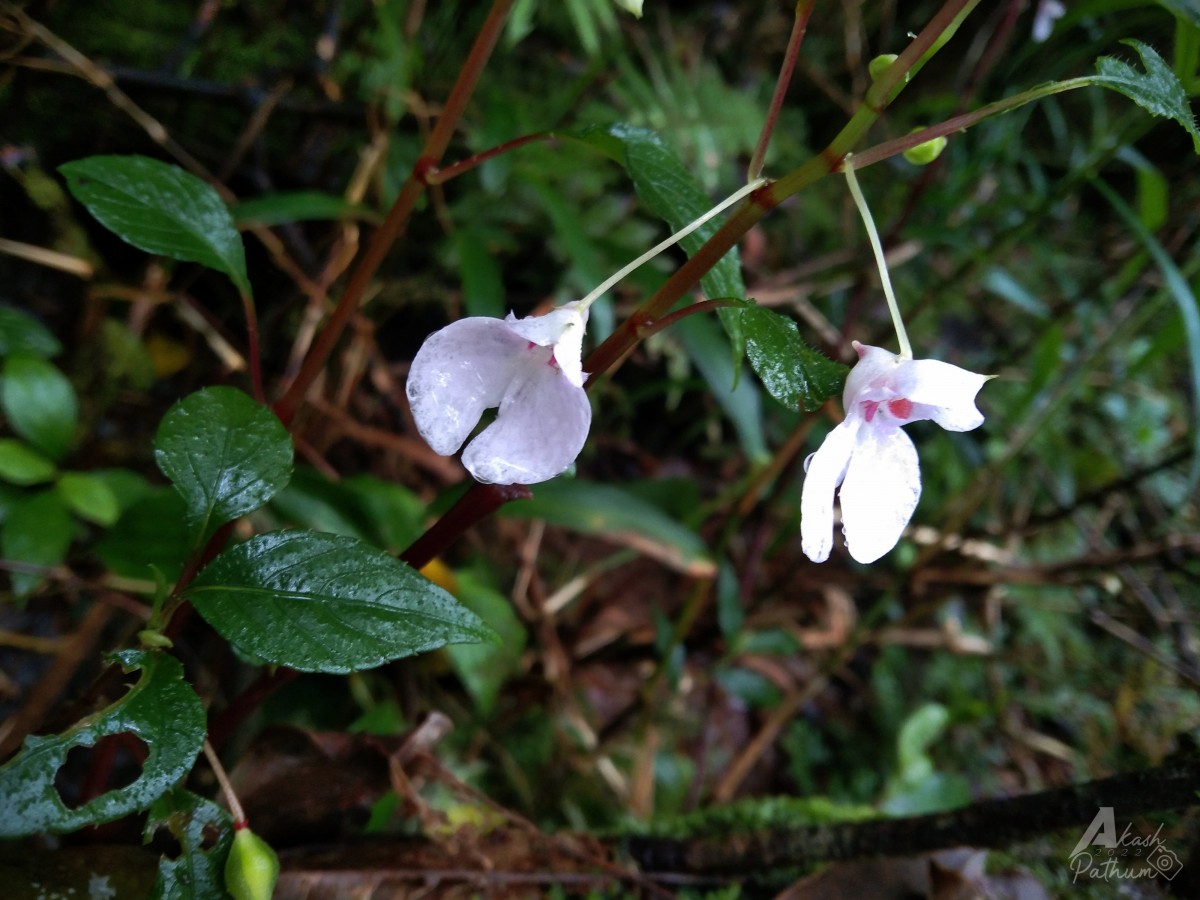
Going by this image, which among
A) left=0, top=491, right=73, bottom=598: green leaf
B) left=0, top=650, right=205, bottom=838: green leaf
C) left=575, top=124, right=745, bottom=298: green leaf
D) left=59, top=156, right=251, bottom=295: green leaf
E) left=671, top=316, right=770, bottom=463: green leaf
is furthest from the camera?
left=671, top=316, right=770, bottom=463: green leaf

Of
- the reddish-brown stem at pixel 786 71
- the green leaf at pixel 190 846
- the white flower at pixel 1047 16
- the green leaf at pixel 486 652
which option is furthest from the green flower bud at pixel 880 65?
the white flower at pixel 1047 16

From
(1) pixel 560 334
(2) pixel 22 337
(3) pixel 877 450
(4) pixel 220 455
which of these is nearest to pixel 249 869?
(4) pixel 220 455

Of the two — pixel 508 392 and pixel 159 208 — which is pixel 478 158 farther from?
pixel 159 208

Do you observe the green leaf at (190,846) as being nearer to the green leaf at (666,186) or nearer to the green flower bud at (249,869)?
the green flower bud at (249,869)

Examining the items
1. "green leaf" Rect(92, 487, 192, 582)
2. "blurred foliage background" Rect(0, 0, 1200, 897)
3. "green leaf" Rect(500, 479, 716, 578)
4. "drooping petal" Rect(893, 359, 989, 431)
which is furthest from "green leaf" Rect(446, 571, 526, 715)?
"drooping petal" Rect(893, 359, 989, 431)

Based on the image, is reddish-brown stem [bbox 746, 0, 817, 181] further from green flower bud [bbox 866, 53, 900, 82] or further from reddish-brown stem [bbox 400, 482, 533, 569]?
reddish-brown stem [bbox 400, 482, 533, 569]
